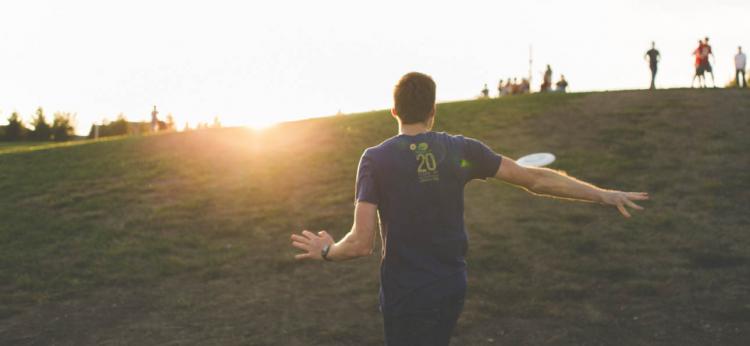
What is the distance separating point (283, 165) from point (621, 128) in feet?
36.1

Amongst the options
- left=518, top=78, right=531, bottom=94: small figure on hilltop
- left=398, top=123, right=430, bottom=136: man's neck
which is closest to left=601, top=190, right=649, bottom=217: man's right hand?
left=398, top=123, right=430, bottom=136: man's neck

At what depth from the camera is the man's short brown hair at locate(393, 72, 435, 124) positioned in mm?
3404

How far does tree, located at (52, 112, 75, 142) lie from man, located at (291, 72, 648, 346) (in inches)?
2510

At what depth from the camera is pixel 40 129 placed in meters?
59.7

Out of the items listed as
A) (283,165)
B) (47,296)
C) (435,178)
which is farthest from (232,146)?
(435,178)

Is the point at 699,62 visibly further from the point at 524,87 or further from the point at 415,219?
the point at 415,219

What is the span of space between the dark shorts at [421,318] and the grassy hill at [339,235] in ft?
17.8

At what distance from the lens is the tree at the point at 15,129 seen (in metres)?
57.4

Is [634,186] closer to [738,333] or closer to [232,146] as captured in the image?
[738,333]

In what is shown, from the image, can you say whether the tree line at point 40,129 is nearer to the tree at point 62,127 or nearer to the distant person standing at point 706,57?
the tree at point 62,127

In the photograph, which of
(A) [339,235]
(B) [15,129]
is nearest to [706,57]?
(A) [339,235]

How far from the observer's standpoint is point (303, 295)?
1095 cm

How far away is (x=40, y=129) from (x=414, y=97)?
63.9 meters

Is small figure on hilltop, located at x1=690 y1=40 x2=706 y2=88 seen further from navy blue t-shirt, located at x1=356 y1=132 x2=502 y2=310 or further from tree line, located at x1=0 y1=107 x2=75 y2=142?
tree line, located at x1=0 y1=107 x2=75 y2=142
